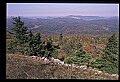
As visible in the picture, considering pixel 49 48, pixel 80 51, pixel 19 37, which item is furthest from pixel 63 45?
pixel 19 37

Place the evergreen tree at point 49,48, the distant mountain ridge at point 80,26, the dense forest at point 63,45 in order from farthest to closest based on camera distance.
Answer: the evergreen tree at point 49,48 → the dense forest at point 63,45 → the distant mountain ridge at point 80,26

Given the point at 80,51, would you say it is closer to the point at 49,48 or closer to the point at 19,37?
the point at 49,48

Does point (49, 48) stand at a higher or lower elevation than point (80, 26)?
lower

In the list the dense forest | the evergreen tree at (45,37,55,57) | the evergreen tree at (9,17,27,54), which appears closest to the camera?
the dense forest

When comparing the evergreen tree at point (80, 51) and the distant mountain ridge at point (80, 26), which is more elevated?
the distant mountain ridge at point (80, 26)

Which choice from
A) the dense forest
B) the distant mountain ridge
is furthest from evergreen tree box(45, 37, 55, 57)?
the distant mountain ridge

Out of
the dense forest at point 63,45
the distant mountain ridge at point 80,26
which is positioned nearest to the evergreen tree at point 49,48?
the dense forest at point 63,45

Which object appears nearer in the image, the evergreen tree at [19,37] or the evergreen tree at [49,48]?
the evergreen tree at [49,48]

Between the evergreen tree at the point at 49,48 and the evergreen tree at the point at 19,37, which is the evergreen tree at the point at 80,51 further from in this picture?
the evergreen tree at the point at 19,37

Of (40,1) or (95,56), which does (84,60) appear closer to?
(95,56)

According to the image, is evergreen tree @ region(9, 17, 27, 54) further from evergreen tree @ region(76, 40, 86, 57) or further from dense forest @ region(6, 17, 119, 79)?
evergreen tree @ region(76, 40, 86, 57)
